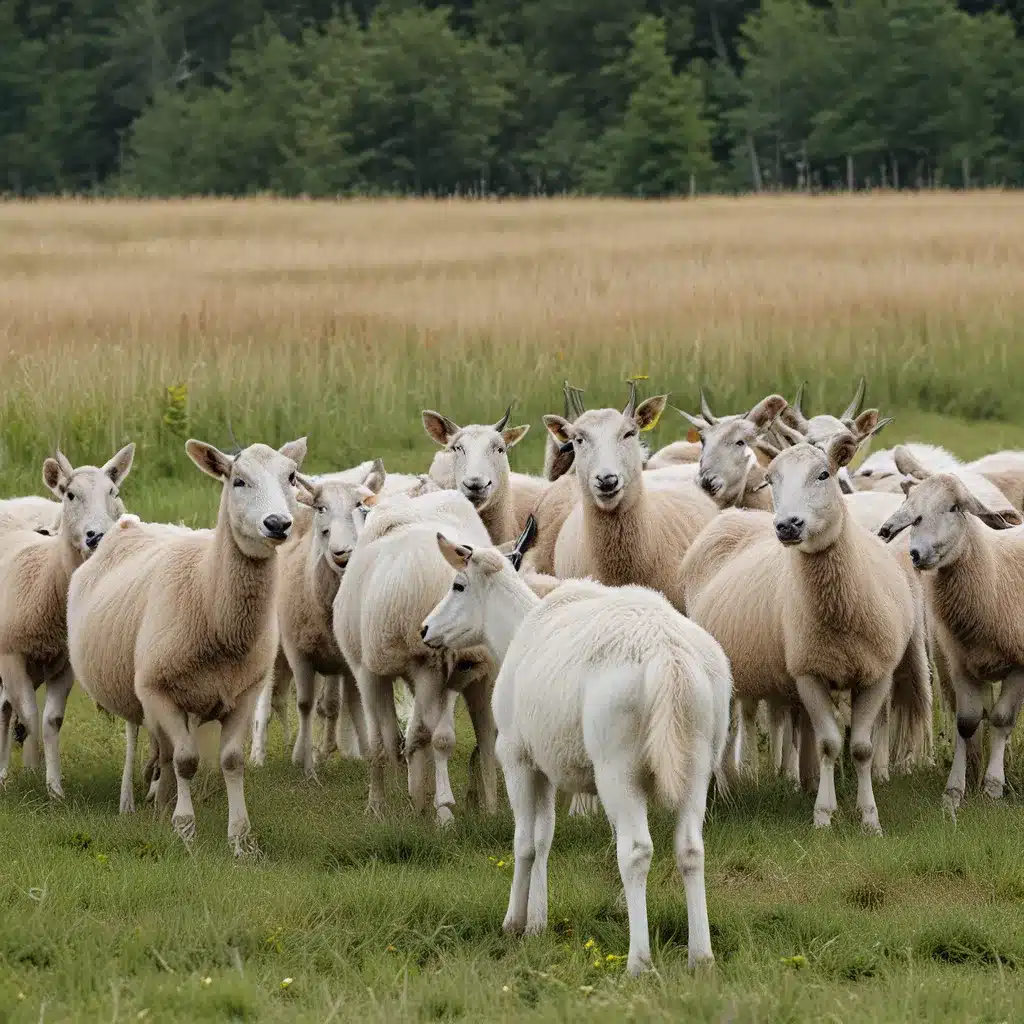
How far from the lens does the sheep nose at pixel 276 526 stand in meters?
8.32

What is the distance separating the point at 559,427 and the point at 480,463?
0.52 m

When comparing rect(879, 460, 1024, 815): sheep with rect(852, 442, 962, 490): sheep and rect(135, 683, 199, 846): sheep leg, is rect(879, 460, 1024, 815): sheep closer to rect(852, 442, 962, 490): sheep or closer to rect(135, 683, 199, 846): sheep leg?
rect(852, 442, 962, 490): sheep

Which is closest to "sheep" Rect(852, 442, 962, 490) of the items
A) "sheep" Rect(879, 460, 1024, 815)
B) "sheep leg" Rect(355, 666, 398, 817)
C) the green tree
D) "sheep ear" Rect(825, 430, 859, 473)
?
"sheep" Rect(879, 460, 1024, 815)

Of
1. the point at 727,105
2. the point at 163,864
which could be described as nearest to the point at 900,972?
the point at 163,864

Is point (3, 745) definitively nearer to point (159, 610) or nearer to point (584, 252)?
point (159, 610)

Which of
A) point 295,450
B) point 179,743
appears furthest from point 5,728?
point 295,450

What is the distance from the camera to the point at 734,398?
19.1m

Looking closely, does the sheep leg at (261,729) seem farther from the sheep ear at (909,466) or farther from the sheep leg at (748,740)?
the sheep ear at (909,466)

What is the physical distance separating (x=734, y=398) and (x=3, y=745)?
10.4 meters

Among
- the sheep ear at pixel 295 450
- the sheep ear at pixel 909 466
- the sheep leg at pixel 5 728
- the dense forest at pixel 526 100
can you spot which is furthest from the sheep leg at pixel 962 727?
the dense forest at pixel 526 100

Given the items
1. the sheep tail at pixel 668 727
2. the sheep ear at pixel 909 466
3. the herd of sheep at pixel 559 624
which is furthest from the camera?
the sheep ear at pixel 909 466

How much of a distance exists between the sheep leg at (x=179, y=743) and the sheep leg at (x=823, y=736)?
288 cm

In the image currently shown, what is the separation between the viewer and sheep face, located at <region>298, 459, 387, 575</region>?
9695 mm

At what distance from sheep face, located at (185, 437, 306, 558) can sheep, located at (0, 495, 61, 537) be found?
2.74 m
